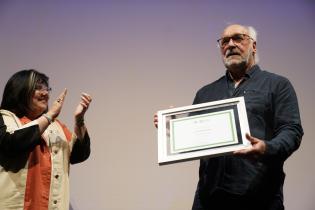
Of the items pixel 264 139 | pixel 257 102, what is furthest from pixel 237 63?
pixel 264 139

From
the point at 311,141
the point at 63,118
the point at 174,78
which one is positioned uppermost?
the point at 174,78

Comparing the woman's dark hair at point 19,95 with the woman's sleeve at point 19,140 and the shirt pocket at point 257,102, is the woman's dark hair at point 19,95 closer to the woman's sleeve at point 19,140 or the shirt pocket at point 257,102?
the woman's sleeve at point 19,140

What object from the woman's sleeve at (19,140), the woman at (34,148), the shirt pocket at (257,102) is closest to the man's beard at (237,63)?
the shirt pocket at (257,102)

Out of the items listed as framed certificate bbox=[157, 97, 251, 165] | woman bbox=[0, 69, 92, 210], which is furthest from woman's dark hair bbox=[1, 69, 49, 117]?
framed certificate bbox=[157, 97, 251, 165]

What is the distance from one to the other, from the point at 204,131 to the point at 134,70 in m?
0.91

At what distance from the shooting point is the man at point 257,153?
126cm

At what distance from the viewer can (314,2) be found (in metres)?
2.15

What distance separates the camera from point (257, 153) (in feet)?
3.93

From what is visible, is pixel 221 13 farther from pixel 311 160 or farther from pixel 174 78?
pixel 311 160

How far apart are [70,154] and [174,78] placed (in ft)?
2.30

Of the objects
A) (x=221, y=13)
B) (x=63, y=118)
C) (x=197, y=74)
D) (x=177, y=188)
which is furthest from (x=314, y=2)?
(x=63, y=118)

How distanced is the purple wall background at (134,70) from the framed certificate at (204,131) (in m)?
0.61

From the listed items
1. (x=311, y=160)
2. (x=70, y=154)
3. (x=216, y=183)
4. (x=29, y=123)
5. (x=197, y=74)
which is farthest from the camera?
(x=197, y=74)

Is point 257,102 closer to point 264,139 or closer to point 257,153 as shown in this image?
point 264,139
